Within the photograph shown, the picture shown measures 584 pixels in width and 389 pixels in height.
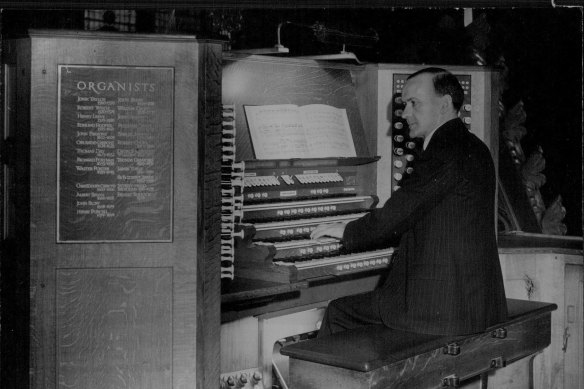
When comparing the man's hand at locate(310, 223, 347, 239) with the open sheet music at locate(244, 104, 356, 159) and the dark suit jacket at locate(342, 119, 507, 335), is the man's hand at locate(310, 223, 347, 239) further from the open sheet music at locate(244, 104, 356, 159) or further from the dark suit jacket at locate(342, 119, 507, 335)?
the open sheet music at locate(244, 104, 356, 159)

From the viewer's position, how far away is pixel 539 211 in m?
4.93

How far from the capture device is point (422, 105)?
342 centimetres

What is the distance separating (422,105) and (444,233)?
60 centimetres

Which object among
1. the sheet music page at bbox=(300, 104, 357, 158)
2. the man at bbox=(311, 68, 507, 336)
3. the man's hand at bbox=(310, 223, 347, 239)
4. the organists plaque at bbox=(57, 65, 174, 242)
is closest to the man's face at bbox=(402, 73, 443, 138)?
the man at bbox=(311, 68, 507, 336)

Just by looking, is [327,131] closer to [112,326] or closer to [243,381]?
[243,381]

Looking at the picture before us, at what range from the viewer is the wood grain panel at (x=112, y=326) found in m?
2.99

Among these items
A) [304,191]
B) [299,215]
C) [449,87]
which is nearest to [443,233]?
[449,87]

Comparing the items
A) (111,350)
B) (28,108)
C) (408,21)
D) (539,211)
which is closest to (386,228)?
(111,350)

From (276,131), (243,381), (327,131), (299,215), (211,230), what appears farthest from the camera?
(327,131)

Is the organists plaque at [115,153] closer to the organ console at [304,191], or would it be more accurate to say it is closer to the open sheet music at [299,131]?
the organ console at [304,191]

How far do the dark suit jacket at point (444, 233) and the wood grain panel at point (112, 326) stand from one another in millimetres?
978

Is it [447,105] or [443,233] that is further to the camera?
[447,105]

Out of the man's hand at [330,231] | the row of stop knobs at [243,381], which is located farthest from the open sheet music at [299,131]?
the row of stop knobs at [243,381]

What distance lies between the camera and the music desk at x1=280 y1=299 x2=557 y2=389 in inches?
116
